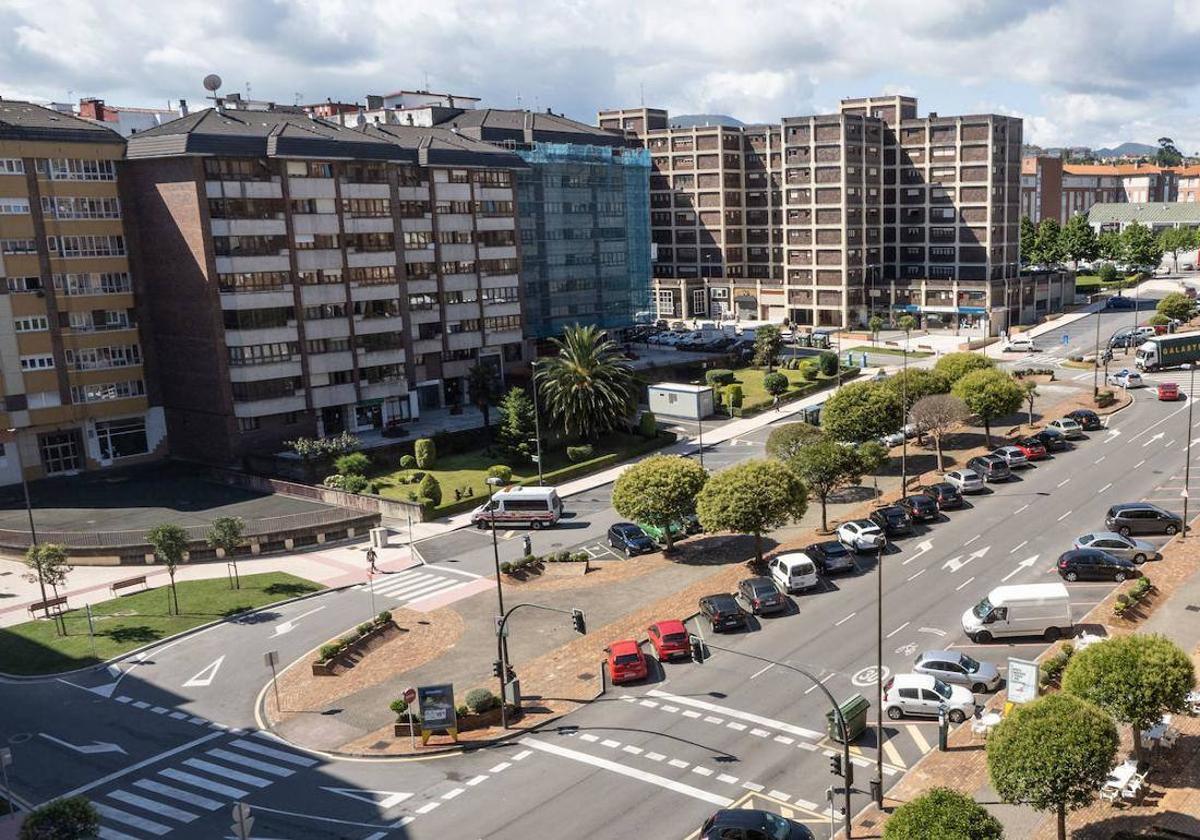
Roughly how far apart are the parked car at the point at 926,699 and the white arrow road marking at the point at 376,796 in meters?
18.8

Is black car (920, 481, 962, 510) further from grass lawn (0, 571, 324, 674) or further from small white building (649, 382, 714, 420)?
grass lawn (0, 571, 324, 674)

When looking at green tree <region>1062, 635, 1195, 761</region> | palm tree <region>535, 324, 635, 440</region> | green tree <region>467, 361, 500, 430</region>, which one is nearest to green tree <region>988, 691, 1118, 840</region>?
green tree <region>1062, 635, 1195, 761</region>

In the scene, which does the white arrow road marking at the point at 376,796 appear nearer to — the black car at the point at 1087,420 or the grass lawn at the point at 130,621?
the grass lawn at the point at 130,621

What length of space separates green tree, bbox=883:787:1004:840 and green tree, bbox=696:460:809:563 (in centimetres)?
2901

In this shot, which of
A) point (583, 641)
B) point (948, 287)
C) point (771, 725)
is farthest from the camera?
point (948, 287)

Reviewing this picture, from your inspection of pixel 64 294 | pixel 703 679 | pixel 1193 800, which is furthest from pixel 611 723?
pixel 64 294

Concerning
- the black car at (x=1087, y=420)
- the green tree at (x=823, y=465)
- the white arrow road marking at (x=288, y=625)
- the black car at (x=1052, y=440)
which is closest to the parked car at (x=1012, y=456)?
the black car at (x=1052, y=440)

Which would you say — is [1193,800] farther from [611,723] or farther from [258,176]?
[258,176]

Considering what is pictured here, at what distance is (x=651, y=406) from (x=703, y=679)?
5305 cm

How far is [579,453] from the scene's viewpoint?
8206 centimetres

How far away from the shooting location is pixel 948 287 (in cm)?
13450

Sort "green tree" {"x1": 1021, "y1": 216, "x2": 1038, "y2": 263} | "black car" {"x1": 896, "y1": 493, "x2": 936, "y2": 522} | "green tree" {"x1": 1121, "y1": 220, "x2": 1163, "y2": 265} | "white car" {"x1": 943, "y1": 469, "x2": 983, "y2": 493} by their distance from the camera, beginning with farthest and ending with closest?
"green tree" {"x1": 1021, "y1": 216, "x2": 1038, "y2": 263}, "green tree" {"x1": 1121, "y1": 220, "x2": 1163, "y2": 265}, "white car" {"x1": 943, "y1": 469, "x2": 983, "y2": 493}, "black car" {"x1": 896, "y1": 493, "x2": 936, "y2": 522}

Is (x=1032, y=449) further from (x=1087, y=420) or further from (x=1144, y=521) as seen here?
(x=1144, y=521)

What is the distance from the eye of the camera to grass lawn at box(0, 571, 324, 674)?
167ft
